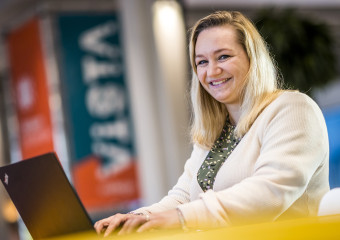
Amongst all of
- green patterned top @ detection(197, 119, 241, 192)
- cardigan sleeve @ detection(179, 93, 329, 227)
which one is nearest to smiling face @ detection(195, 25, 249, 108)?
green patterned top @ detection(197, 119, 241, 192)

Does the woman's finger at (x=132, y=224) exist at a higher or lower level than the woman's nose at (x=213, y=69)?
lower

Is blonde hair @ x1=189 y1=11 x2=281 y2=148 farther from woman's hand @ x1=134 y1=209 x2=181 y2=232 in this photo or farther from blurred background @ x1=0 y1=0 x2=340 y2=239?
blurred background @ x1=0 y1=0 x2=340 y2=239

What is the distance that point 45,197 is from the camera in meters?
1.86

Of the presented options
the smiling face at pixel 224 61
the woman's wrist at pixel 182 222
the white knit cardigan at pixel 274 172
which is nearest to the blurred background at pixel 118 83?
the smiling face at pixel 224 61

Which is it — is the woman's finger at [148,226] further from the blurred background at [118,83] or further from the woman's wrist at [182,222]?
the blurred background at [118,83]

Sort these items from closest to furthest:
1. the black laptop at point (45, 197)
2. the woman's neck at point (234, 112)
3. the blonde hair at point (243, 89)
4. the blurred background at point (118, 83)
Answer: the black laptop at point (45, 197)
the blonde hair at point (243, 89)
the woman's neck at point (234, 112)
the blurred background at point (118, 83)

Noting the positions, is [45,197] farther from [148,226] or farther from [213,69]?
[213,69]

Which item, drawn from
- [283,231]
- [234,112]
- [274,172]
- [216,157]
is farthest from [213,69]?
[283,231]

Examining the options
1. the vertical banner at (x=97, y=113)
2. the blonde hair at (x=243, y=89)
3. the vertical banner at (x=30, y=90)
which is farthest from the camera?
the vertical banner at (x=30, y=90)

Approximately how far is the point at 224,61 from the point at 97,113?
18.0 feet

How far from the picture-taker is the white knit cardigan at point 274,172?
1.83 m

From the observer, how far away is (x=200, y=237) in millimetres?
1346

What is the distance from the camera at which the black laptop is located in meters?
1.76

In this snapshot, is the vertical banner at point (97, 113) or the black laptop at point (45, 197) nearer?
the black laptop at point (45, 197)
